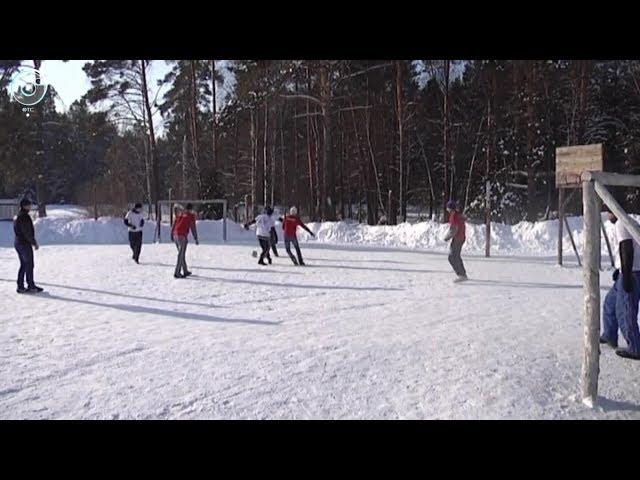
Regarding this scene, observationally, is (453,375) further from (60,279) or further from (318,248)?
(318,248)

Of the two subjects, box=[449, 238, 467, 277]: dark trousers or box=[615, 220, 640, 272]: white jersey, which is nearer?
box=[615, 220, 640, 272]: white jersey

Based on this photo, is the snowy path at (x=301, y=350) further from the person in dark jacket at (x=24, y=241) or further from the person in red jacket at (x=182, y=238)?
the person in red jacket at (x=182, y=238)

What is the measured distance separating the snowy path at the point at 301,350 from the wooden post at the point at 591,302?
20 centimetres

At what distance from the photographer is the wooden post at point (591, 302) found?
13.9 ft

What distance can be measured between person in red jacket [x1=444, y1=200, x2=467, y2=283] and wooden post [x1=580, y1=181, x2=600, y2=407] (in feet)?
21.6

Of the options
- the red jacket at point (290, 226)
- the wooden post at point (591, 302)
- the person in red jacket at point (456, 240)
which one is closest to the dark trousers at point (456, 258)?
the person in red jacket at point (456, 240)

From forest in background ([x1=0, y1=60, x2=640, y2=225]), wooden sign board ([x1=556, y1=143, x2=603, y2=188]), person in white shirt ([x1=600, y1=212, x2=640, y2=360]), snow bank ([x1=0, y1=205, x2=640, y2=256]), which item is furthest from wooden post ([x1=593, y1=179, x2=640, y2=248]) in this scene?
forest in background ([x1=0, y1=60, x2=640, y2=225])

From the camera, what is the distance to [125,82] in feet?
104

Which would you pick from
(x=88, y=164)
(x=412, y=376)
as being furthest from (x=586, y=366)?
(x=88, y=164)

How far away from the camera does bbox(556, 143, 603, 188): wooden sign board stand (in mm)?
13164

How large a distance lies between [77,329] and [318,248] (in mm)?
13447

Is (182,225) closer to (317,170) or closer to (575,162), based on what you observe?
(575,162)

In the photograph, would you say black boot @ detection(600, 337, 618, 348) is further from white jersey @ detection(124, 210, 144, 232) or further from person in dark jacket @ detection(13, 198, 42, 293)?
white jersey @ detection(124, 210, 144, 232)

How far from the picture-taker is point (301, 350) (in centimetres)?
589
